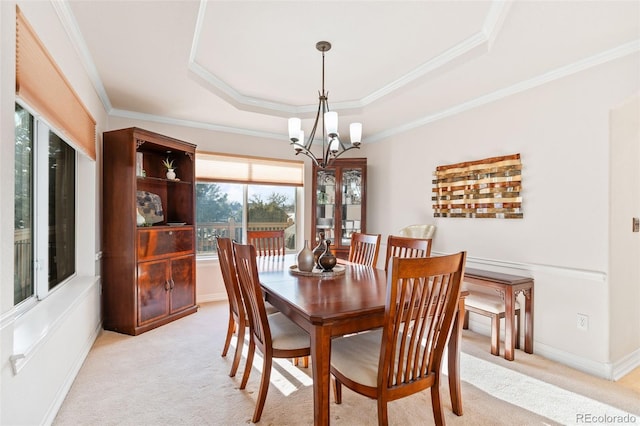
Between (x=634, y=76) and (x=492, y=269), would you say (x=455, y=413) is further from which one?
(x=634, y=76)

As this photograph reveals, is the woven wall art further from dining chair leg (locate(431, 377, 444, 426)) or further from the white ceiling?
dining chair leg (locate(431, 377, 444, 426))

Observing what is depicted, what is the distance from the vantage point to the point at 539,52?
2354 millimetres

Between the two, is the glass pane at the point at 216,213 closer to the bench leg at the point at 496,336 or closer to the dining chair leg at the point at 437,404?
the bench leg at the point at 496,336

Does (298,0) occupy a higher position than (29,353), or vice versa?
(298,0)

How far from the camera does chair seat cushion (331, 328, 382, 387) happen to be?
1535 millimetres

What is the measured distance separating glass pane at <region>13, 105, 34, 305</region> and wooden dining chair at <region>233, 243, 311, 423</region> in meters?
1.24

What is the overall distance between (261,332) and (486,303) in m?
1.98

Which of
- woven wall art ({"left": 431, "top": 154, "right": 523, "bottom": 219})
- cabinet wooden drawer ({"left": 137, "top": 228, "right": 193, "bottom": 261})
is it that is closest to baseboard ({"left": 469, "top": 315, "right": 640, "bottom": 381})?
woven wall art ({"left": 431, "top": 154, "right": 523, "bottom": 219})

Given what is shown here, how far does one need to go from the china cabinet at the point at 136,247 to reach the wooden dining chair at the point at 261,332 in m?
1.70

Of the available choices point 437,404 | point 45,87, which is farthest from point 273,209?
point 437,404

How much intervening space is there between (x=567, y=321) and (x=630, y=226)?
90 cm

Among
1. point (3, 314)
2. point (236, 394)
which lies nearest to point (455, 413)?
point (236, 394)

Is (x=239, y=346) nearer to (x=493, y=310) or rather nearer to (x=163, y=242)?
(x=163, y=242)

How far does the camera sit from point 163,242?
3389 millimetres
